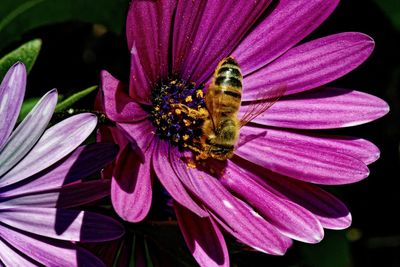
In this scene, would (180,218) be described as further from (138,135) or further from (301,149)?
(301,149)

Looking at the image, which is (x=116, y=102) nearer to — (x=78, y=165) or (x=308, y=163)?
(x=78, y=165)

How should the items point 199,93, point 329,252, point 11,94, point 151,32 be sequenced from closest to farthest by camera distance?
point 11,94 → point 151,32 → point 199,93 → point 329,252

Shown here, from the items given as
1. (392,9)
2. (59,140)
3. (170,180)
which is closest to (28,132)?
(59,140)

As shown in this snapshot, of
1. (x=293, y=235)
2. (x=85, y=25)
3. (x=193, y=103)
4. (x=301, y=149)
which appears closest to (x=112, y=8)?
(x=85, y=25)

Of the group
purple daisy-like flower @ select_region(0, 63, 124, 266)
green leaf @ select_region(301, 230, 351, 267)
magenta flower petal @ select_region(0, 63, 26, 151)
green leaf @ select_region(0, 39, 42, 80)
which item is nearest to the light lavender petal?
purple daisy-like flower @ select_region(0, 63, 124, 266)

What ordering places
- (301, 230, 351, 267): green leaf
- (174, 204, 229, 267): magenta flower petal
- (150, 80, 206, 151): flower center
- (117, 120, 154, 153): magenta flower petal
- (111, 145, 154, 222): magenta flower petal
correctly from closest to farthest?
(111, 145, 154, 222): magenta flower petal → (174, 204, 229, 267): magenta flower petal → (117, 120, 154, 153): magenta flower petal → (150, 80, 206, 151): flower center → (301, 230, 351, 267): green leaf

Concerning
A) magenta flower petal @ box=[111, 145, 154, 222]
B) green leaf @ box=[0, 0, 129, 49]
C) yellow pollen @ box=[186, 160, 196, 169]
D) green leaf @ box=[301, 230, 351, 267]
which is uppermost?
green leaf @ box=[0, 0, 129, 49]

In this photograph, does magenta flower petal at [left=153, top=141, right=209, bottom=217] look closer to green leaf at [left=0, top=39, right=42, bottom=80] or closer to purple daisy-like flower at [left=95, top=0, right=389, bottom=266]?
purple daisy-like flower at [left=95, top=0, right=389, bottom=266]
